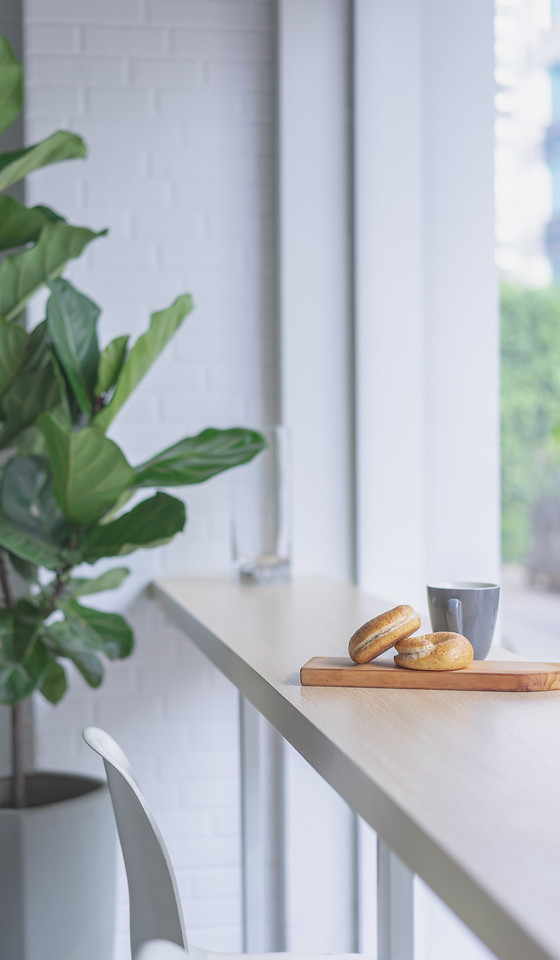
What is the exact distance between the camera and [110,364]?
1.77 m

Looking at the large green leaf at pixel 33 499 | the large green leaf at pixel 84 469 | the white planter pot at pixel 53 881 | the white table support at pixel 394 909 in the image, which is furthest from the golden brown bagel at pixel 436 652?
the white planter pot at pixel 53 881

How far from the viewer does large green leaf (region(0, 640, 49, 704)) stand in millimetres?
1655

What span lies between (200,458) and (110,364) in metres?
0.24

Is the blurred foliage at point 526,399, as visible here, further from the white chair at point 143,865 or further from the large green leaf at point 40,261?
the white chair at point 143,865

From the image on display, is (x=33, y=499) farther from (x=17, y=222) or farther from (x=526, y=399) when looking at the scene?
(x=526, y=399)

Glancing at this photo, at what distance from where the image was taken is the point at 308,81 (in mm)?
2320

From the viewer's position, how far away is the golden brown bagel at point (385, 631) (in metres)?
0.96

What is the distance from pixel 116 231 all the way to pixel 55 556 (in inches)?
40.8

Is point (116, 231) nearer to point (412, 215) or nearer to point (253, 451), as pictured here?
point (412, 215)

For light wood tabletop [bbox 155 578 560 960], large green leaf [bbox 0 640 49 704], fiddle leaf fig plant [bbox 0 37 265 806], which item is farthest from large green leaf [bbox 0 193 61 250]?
light wood tabletop [bbox 155 578 560 960]

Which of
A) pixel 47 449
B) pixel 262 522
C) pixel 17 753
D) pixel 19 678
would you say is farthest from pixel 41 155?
pixel 17 753

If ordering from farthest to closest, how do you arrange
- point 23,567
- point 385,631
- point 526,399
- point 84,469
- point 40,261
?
1. point 526,399
2. point 23,567
3. point 40,261
4. point 84,469
5. point 385,631

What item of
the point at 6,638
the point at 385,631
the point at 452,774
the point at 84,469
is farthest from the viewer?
the point at 6,638

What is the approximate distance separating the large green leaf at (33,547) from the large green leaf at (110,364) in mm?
298
